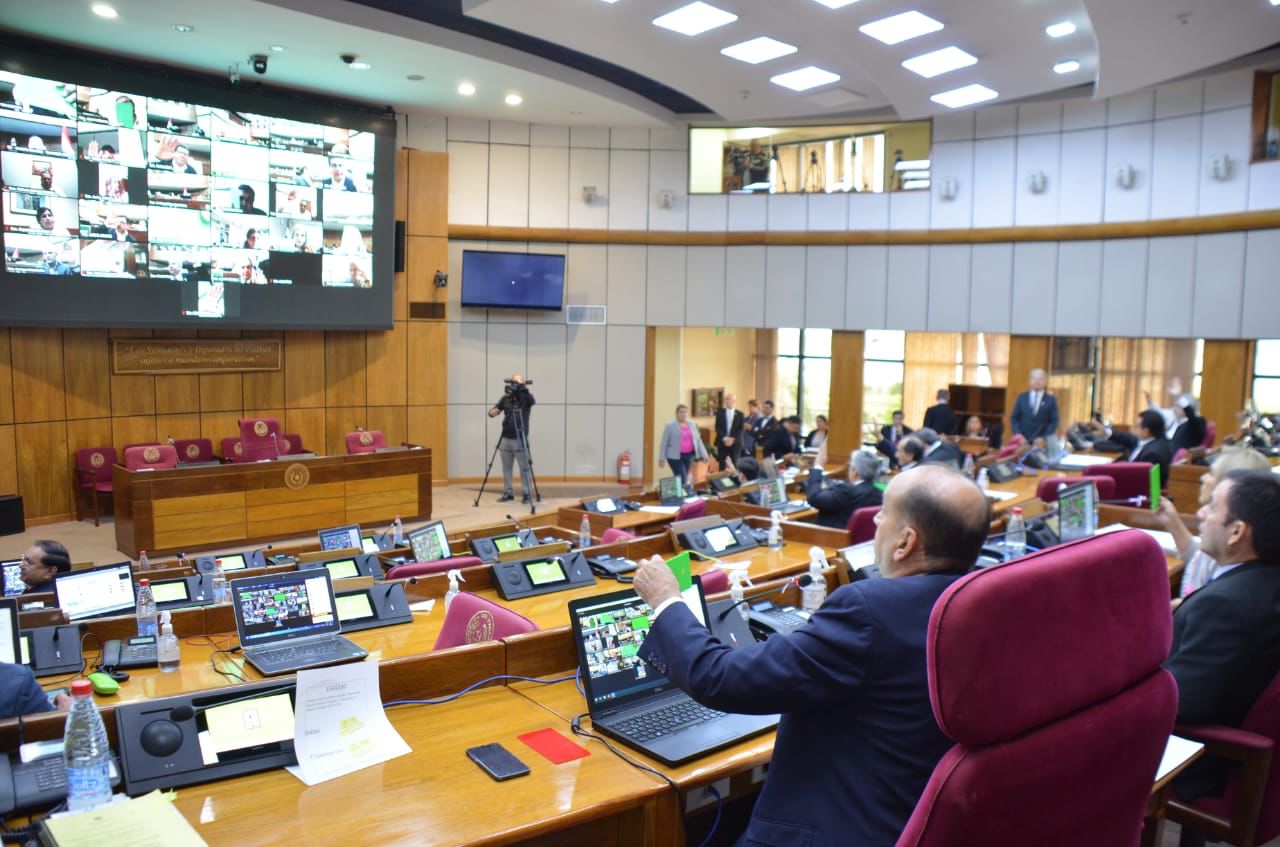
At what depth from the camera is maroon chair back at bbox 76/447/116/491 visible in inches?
406

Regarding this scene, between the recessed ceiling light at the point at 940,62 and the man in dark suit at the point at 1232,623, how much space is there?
779cm

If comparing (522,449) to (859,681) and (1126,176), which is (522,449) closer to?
(1126,176)

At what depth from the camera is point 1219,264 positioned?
11055 mm

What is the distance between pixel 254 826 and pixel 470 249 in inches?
475

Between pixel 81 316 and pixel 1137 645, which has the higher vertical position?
pixel 81 316

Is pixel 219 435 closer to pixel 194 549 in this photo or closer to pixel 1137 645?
pixel 194 549

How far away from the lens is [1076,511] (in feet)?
19.7

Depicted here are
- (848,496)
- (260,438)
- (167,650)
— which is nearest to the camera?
(167,650)

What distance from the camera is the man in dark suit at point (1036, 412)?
10.9 m

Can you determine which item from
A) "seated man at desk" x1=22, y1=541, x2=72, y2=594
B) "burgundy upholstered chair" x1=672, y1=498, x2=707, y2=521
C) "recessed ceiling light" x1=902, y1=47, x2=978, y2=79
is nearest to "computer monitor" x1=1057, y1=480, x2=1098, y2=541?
"burgundy upholstered chair" x1=672, y1=498, x2=707, y2=521

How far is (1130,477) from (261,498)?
8.17m

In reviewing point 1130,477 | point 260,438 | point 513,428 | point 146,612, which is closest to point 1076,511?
point 1130,477

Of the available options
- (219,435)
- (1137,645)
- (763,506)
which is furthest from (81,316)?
(1137,645)

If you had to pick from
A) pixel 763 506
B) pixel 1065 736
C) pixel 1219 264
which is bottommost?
pixel 763 506
